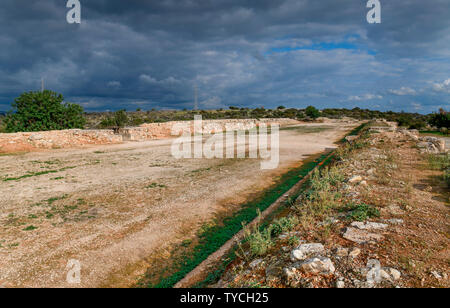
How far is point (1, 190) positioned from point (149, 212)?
200 inches

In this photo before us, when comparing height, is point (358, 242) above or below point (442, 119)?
below

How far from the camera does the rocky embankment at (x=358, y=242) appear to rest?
281 cm

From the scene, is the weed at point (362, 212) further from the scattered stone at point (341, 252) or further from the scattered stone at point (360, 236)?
the scattered stone at point (341, 252)

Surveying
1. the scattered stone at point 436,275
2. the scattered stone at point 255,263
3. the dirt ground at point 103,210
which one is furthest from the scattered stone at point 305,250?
the dirt ground at point 103,210

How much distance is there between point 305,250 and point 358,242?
82 centimetres

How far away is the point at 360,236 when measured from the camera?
368cm

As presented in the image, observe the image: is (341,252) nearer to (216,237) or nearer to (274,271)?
(274,271)

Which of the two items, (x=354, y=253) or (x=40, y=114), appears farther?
(x=40, y=114)

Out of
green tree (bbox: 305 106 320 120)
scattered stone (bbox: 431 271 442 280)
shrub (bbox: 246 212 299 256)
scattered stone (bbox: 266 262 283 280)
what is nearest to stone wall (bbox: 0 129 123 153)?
shrub (bbox: 246 212 299 256)

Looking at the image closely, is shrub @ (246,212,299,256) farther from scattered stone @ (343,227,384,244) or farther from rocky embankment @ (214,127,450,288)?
scattered stone @ (343,227,384,244)

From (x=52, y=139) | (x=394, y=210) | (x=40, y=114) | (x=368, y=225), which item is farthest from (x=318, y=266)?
(x=40, y=114)

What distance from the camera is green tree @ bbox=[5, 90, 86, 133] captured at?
1920cm

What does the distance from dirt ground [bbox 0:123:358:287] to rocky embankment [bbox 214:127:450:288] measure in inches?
75.9
